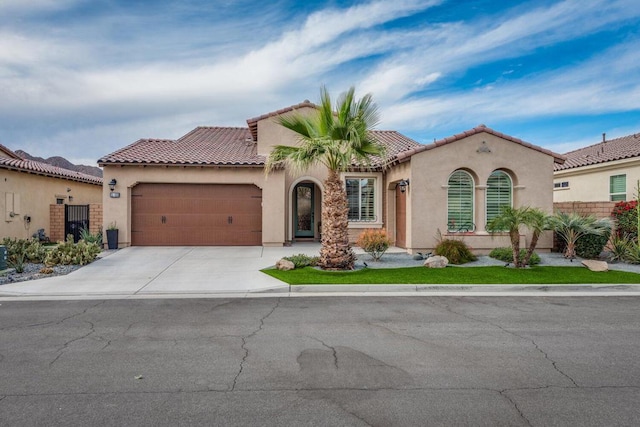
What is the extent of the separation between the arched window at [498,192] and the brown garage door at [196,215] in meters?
8.89

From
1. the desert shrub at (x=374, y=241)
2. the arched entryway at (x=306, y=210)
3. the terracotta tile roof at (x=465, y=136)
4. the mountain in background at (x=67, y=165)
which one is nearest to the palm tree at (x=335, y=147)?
the desert shrub at (x=374, y=241)

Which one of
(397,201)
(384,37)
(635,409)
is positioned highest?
(384,37)

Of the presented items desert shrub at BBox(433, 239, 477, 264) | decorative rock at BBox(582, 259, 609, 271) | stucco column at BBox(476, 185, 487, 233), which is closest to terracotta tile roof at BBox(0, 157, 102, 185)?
desert shrub at BBox(433, 239, 477, 264)

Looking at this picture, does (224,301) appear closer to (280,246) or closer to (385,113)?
(385,113)

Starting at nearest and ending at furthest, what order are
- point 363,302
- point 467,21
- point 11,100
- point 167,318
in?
point 167,318 → point 363,302 → point 467,21 → point 11,100

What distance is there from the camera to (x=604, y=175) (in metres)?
18.5

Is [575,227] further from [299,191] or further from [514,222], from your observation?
[299,191]

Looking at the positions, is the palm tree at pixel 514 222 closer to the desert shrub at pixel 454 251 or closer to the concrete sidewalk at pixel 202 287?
the desert shrub at pixel 454 251

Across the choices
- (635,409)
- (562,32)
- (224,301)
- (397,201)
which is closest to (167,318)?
(224,301)

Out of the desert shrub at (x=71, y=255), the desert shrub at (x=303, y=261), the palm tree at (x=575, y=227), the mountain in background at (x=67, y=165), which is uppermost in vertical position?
the mountain in background at (x=67, y=165)

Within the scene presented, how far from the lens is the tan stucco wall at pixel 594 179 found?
1698 cm

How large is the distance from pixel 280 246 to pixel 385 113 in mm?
7646

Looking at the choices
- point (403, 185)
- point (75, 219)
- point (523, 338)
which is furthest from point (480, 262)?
point (75, 219)

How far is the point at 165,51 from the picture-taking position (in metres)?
16.0
